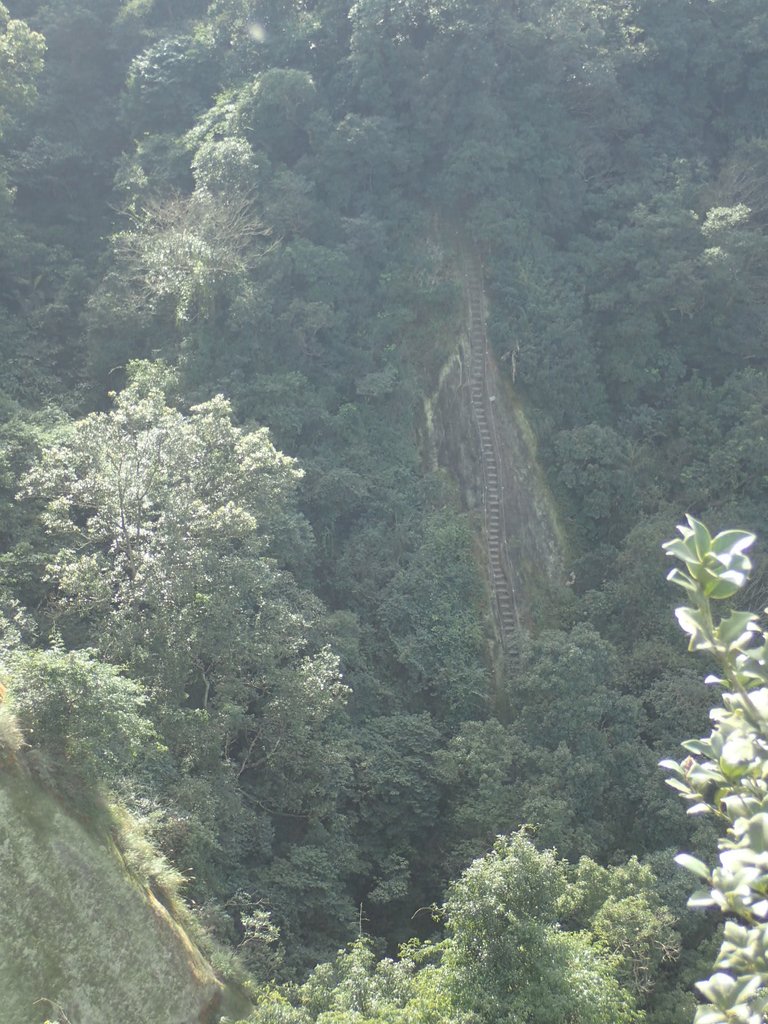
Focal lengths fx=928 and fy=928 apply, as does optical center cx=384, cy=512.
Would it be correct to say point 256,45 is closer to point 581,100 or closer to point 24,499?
point 581,100

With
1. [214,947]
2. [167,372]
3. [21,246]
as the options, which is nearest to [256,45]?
[21,246]

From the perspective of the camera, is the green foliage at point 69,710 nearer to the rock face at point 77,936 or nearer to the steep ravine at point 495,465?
the rock face at point 77,936

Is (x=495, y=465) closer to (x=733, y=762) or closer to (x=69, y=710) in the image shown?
(x=69, y=710)

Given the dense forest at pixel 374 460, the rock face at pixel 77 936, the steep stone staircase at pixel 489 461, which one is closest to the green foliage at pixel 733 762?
the dense forest at pixel 374 460

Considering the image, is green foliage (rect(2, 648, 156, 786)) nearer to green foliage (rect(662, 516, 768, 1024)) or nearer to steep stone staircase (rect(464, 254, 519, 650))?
green foliage (rect(662, 516, 768, 1024))

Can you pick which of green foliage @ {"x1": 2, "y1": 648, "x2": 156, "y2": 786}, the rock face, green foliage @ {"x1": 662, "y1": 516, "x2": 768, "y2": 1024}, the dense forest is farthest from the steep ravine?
green foliage @ {"x1": 662, "y1": 516, "x2": 768, "y2": 1024}

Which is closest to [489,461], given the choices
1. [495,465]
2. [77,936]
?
[495,465]
